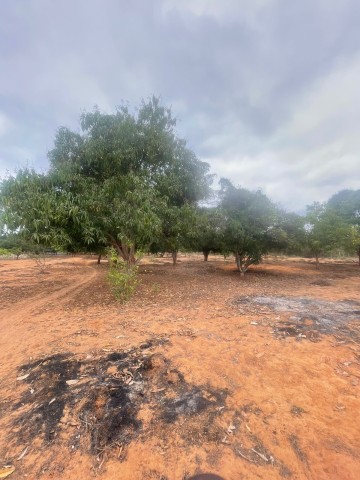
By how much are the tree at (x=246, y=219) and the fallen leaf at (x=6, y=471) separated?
473 inches

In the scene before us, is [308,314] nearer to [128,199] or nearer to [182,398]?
[182,398]

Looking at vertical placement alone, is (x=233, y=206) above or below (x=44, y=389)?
above

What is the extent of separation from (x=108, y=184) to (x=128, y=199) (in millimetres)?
1087

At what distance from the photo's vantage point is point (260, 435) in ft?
8.61

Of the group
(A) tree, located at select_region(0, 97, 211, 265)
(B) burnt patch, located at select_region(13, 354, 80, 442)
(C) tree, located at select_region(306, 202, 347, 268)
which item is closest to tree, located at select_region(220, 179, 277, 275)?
(A) tree, located at select_region(0, 97, 211, 265)

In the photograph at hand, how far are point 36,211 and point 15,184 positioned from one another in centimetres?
121

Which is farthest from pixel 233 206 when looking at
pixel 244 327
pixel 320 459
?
pixel 320 459

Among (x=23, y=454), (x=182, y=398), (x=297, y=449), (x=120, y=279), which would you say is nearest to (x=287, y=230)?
(x=120, y=279)

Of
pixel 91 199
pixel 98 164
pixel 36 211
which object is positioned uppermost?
pixel 98 164

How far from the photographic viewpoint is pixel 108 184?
29.3ft

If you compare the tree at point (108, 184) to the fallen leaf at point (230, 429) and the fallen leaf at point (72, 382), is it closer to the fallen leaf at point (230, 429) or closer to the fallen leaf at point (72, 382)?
the fallen leaf at point (72, 382)

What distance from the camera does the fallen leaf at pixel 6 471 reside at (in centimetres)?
226

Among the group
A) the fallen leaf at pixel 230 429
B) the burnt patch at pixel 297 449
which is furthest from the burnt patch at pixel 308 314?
the fallen leaf at pixel 230 429

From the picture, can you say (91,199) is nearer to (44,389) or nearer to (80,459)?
(44,389)
